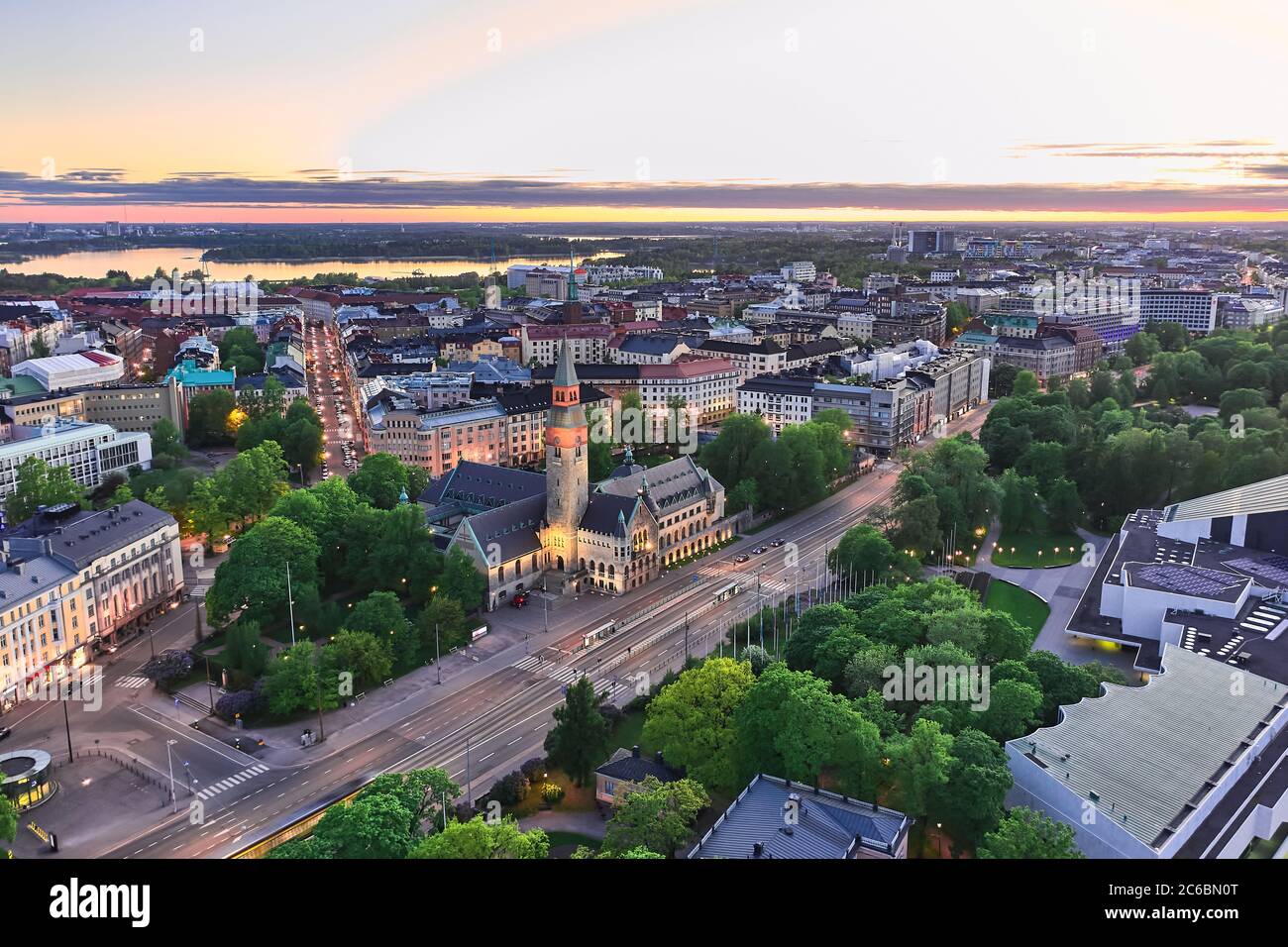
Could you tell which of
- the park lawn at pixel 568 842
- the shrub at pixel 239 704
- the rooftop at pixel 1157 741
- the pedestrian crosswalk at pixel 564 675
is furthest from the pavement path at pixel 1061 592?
the shrub at pixel 239 704

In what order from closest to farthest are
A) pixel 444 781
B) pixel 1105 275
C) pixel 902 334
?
pixel 444 781 → pixel 902 334 → pixel 1105 275

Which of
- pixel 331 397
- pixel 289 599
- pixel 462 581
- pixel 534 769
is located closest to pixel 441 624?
pixel 462 581

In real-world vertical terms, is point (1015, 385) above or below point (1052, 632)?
above

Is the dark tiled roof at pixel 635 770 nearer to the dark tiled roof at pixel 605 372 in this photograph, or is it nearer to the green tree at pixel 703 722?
the green tree at pixel 703 722

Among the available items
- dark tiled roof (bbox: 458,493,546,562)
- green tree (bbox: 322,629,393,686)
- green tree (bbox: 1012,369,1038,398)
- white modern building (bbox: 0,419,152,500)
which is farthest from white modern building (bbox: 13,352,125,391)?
green tree (bbox: 1012,369,1038,398)

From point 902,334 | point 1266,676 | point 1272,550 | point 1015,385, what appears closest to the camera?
point 1266,676

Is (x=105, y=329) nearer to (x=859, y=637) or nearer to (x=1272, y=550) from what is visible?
(x=859, y=637)

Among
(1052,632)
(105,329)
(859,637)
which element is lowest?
(1052,632)

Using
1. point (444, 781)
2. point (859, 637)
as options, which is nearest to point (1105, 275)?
point (859, 637)
